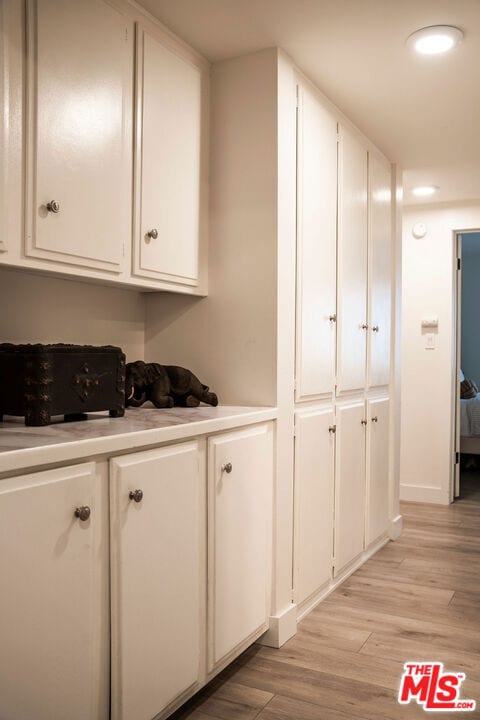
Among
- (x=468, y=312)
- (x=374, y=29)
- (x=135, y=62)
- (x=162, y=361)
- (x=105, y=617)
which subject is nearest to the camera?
(x=105, y=617)

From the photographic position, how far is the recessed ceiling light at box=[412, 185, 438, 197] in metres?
4.44

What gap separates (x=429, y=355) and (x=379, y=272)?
1573 millimetres

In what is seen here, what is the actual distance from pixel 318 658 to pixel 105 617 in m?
1.07

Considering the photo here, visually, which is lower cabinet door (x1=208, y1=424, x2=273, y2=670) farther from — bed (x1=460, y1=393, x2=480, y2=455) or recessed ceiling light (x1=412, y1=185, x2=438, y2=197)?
bed (x1=460, y1=393, x2=480, y2=455)

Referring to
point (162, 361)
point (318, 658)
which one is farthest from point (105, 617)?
point (162, 361)

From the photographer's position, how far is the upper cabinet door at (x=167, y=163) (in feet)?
7.11

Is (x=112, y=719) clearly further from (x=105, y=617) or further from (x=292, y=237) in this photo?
(x=292, y=237)

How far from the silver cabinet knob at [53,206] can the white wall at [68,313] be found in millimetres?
336

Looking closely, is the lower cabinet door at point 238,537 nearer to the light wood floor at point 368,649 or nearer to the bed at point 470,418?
the light wood floor at point 368,649

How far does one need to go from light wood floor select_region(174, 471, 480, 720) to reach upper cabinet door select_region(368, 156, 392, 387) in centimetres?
99

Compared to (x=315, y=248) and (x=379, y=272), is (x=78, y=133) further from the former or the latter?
(x=379, y=272)

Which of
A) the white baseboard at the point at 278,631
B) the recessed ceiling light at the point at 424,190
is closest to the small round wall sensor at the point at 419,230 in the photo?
the recessed ceiling light at the point at 424,190

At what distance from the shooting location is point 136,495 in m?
1.66

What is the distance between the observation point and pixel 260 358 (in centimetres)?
245
